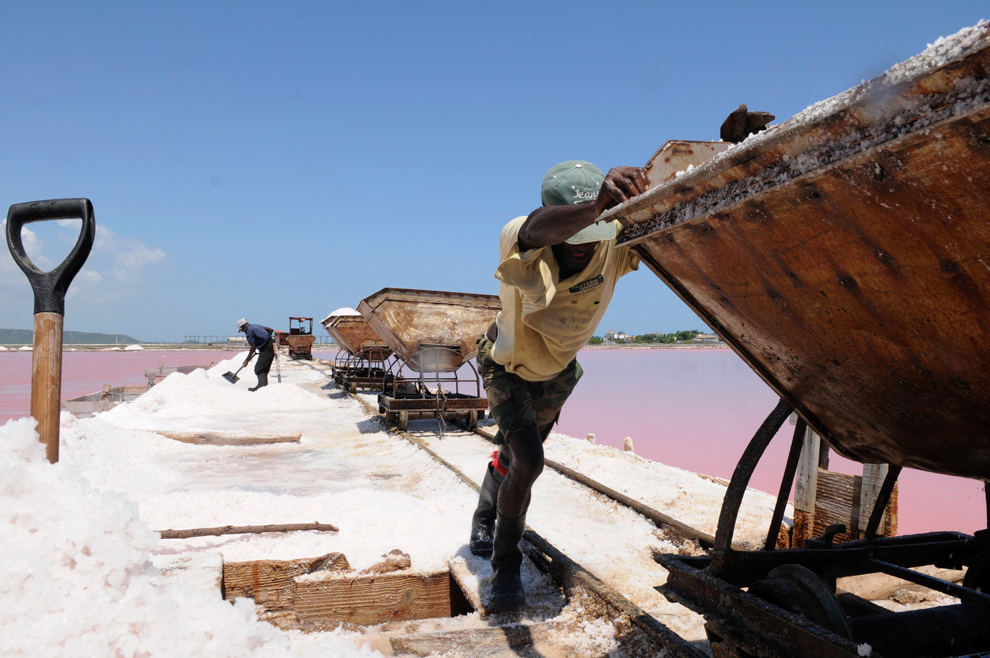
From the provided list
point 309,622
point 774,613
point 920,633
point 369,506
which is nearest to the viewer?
point 774,613

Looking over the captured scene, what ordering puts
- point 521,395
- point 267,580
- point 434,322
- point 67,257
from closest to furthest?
point 67,257
point 521,395
point 267,580
point 434,322

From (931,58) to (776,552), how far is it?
1.64 meters

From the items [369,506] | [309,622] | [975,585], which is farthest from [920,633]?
[369,506]

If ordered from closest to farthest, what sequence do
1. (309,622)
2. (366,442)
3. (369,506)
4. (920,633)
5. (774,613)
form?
1. (774,613)
2. (920,633)
3. (309,622)
4. (369,506)
5. (366,442)

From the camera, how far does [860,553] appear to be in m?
2.11

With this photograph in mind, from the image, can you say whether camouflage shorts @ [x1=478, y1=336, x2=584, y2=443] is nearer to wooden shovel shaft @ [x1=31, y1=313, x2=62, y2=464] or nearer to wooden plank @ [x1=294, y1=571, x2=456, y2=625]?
wooden plank @ [x1=294, y1=571, x2=456, y2=625]

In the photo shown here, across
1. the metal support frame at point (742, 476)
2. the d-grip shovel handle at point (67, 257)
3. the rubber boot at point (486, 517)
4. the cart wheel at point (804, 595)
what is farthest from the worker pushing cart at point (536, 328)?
the d-grip shovel handle at point (67, 257)

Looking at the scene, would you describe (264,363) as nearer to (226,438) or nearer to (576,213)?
(226,438)

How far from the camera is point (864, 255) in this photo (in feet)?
4.06

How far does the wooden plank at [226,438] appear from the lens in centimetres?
676

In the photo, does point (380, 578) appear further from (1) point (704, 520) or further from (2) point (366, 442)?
(2) point (366, 442)

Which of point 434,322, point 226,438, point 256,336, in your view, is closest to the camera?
point 226,438

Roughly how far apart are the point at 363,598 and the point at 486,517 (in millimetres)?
732

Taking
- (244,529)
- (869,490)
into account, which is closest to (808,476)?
(869,490)
